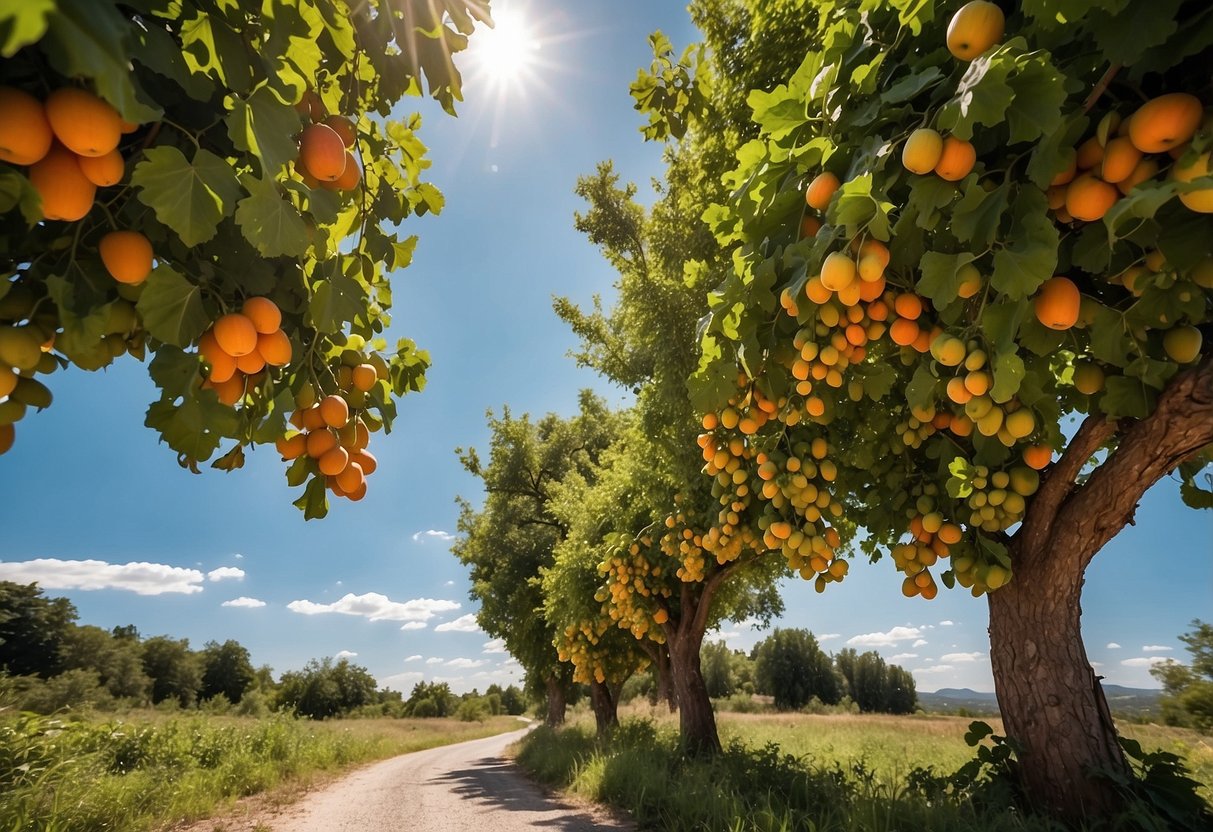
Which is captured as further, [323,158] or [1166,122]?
[1166,122]

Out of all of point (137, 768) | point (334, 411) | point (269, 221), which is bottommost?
point (137, 768)

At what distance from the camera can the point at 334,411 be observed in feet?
5.34

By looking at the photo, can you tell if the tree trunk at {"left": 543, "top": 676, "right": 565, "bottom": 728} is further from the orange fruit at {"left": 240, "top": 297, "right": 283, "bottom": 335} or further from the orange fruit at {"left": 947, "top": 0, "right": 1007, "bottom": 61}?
the orange fruit at {"left": 947, "top": 0, "right": 1007, "bottom": 61}

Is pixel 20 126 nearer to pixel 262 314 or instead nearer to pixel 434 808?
pixel 262 314

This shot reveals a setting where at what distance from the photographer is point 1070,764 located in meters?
3.67

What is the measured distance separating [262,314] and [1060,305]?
2.55 m

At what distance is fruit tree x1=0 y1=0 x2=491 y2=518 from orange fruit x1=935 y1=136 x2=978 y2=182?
178 cm

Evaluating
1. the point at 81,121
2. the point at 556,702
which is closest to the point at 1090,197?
the point at 81,121

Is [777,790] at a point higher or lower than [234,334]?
lower

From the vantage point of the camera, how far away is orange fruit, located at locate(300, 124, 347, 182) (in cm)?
143

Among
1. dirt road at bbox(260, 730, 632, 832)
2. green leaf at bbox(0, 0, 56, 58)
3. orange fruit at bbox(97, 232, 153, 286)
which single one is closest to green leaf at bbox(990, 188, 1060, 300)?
green leaf at bbox(0, 0, 56, 58)

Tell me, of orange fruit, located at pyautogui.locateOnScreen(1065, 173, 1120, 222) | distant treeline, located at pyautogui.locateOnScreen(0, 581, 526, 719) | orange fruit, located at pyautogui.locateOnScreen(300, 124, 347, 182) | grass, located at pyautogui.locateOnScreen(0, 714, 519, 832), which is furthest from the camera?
distant treeline, located at pyautogui.locateOnScreen(0, 581, 526, 719)

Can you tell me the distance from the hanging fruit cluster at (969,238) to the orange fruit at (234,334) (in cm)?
176

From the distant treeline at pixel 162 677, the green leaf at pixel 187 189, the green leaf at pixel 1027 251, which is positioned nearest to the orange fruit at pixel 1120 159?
the green leaf at pixel 1027 251
